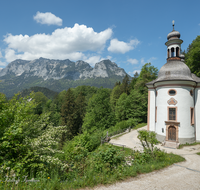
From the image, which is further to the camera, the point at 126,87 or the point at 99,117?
the point at 126,87

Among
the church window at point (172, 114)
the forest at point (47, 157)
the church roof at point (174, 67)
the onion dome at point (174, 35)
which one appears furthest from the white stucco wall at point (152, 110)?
the forest at point (47, 157)

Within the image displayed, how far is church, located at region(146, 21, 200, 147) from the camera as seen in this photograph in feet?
52.1

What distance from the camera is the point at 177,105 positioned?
52.5ft

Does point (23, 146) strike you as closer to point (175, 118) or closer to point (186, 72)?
point (175, 118)

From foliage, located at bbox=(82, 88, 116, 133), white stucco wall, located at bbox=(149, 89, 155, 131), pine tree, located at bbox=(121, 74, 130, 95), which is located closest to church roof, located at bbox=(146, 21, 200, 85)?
white stucco wall, located at bbox=(149, 89, 155, 131)

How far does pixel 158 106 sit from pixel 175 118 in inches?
93.5

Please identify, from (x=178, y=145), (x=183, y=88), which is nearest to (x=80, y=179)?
(x=178, y=145)

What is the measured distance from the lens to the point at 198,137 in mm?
16375

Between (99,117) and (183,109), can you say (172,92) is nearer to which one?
(183,109)

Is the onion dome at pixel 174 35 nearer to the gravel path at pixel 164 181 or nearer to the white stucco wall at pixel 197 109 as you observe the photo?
the white stucco wall at pixel 197 109

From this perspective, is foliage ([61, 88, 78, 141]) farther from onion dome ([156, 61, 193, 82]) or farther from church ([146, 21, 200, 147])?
onion dome ([156, 61, 193, 82])

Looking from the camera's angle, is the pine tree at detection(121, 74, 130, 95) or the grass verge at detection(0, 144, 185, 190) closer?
the grass verge at detection(0, 144, 185, 190)

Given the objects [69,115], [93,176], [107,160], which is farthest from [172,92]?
[69,115]

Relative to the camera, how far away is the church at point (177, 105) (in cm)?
1588
